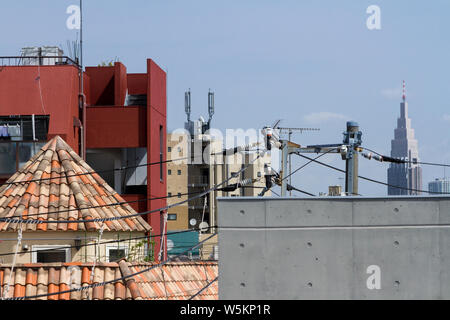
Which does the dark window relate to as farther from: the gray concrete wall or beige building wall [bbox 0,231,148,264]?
the gray concrete wall

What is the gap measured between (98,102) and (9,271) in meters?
23.5

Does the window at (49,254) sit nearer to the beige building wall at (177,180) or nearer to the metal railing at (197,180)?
the beige building wall at (177,180)

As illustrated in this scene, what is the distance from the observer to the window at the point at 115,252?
83.0ft

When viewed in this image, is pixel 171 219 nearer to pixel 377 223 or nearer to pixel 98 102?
pixel 98 102

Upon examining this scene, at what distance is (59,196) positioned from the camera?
25.3m

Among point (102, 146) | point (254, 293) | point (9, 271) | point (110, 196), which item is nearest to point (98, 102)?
point (102, 146)

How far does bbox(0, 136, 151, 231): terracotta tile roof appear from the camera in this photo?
2430 centimetres

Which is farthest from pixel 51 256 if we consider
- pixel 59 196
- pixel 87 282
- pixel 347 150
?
pixel 347 150

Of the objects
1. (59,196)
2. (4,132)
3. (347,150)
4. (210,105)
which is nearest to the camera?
(347,150)

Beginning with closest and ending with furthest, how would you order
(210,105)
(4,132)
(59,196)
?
1. (59,196)
2. (4,132)
3. (210,105)

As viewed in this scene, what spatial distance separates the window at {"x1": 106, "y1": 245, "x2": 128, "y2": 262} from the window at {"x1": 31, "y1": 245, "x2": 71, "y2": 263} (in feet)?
4.30

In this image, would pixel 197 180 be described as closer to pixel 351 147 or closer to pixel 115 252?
pixel 115 252

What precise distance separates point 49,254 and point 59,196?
1.74m

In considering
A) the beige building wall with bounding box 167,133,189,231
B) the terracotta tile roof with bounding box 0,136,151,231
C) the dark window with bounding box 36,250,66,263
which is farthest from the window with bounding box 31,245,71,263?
the beige building wall with bounding box 167,133,189,231
